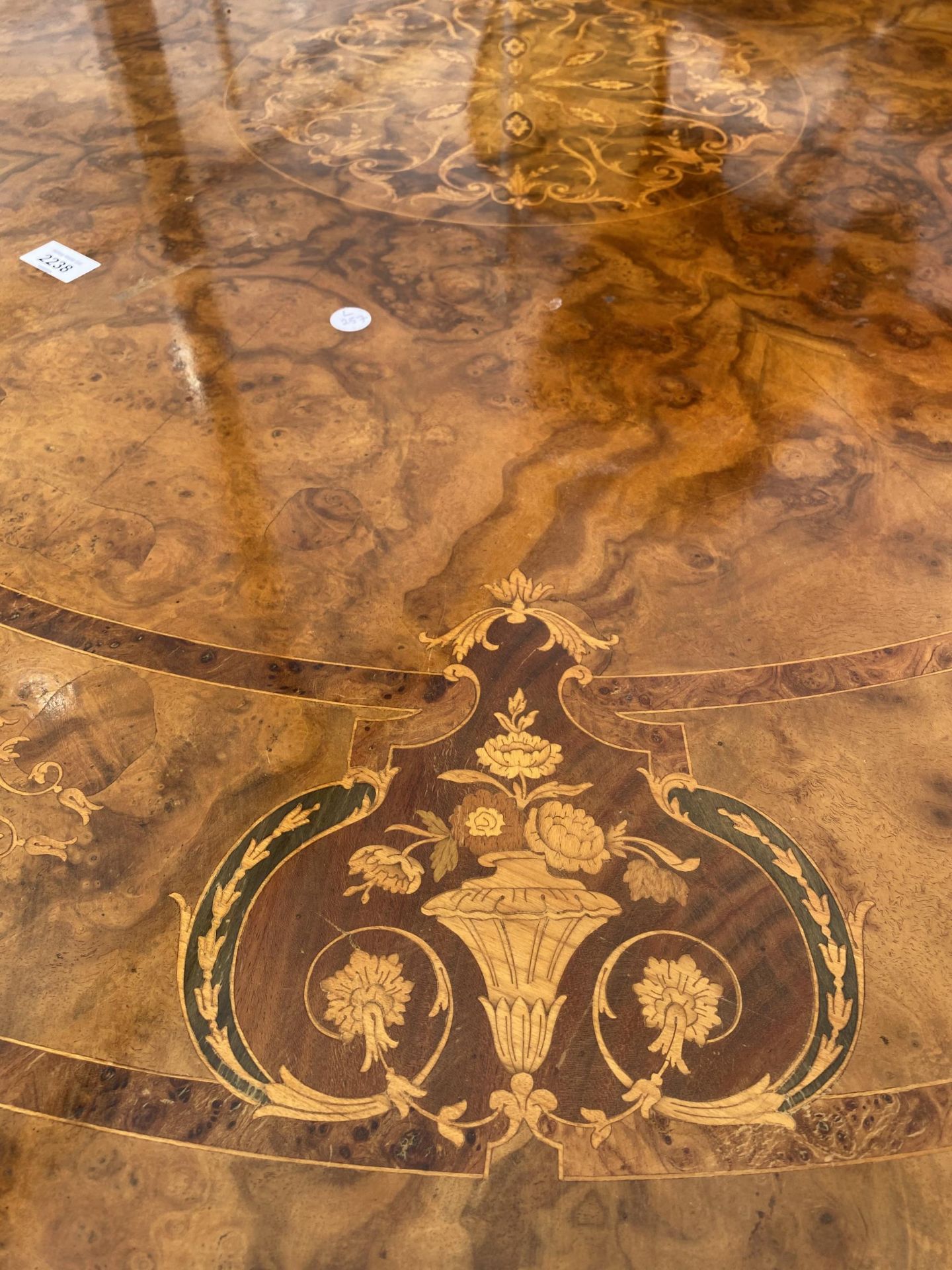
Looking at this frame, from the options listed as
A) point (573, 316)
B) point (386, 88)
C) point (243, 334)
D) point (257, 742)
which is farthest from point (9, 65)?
point (257, 742)

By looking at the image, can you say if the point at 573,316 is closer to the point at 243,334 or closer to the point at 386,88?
the point at 243,334

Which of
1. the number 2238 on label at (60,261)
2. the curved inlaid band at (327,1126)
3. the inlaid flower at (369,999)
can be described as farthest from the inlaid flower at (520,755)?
the number 2238 on label at (60,261)

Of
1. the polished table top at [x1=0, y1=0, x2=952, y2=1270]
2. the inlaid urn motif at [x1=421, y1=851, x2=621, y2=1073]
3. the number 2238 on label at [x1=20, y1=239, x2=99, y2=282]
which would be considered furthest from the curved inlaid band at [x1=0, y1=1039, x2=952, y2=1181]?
the number 2238 on label at [x1=20, y1=239, x2=99, y2=282]

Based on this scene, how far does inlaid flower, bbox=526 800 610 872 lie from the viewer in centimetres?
145

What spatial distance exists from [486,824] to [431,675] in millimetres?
279

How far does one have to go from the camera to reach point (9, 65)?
3.07 meters

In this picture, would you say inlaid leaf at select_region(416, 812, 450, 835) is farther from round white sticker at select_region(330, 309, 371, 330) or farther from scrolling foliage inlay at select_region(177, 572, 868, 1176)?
round white sticker at select_region(330, 309, 371, 330)

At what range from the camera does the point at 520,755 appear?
1566 millimetres

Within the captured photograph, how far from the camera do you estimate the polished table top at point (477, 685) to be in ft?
4.00

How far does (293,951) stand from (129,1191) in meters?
0.32

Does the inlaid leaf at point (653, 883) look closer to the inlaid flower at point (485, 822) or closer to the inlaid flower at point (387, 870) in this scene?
the inlaid flower at point (485, 822)

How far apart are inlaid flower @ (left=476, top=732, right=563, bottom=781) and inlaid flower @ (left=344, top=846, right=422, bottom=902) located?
193 mm

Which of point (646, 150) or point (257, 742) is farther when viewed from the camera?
point (646, 150)

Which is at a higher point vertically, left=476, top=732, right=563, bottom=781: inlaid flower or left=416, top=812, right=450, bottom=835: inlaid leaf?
left=476, top=732, right=563, bottom=781: inlaid flower
